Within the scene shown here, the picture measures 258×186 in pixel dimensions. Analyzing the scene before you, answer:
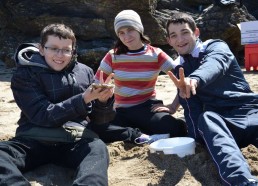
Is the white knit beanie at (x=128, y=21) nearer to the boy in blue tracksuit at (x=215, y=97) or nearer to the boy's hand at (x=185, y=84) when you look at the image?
the boy in blue tracksuit at (x=215, y=97)

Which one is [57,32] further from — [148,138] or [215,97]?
[215,97]

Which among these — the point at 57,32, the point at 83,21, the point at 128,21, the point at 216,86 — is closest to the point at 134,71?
the point at 128,21

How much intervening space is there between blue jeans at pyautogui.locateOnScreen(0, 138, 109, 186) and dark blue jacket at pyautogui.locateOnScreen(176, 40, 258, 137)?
2.45 ft

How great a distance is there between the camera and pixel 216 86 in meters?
2.74

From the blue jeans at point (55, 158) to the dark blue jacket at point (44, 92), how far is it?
15cm

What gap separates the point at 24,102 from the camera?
2.51 meters

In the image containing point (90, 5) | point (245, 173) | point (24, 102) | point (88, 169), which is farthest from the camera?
point (90, 5)

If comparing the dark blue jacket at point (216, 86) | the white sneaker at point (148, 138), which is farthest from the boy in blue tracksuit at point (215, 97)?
the white sneaker at point (148, 138)

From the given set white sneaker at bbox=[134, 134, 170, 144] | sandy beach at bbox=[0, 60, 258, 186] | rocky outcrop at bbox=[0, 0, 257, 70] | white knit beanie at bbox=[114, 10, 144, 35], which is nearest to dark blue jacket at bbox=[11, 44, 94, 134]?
sandy beach at bbox=[0, 60, 258, 186]

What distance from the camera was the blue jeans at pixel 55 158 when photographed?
2.08 metres

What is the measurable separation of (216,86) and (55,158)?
1148mm

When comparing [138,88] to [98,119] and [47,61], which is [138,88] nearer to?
[98,119]

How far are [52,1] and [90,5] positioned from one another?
25.9 inches

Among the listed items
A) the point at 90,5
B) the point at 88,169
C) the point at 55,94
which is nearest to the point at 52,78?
the point at 55,94
